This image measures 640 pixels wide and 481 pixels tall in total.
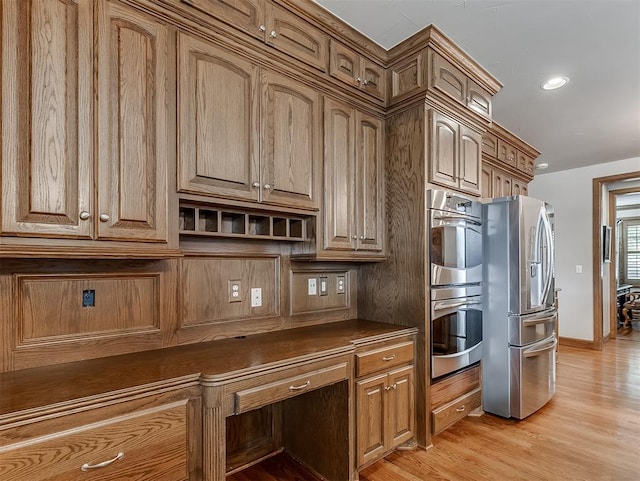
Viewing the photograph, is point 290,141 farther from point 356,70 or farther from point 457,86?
point 457,86

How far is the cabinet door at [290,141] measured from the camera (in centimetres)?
190

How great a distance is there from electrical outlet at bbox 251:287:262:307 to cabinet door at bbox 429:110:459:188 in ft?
4.46

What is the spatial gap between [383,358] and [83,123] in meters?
1.87

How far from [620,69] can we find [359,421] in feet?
→ 10.2

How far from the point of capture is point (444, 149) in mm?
2465

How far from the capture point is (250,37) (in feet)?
5.92

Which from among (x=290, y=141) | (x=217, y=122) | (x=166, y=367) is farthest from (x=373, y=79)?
(x=166, y=367)

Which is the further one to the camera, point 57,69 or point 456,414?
point 456,414

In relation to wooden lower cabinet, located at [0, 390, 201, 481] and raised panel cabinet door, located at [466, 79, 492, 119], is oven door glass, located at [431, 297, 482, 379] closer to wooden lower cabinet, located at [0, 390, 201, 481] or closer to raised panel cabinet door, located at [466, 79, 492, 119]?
raised panel cabinet door, located at [466, 79, 492, 119]

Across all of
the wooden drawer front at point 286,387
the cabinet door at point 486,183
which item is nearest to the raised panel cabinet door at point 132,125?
the wooden drawer front at point 286,387

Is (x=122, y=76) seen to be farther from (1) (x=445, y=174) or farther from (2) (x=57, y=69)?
(1) (x=445, y=174)

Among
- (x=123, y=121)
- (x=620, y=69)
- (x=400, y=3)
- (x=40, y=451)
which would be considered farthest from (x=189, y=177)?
(x=620, y=69)

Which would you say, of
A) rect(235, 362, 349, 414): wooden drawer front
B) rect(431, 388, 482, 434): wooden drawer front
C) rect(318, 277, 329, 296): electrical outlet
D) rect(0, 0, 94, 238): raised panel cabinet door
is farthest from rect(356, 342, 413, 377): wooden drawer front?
rect(0, 0, 94, 238): raised panel cabinet door

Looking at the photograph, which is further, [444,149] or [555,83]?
[555,83]
